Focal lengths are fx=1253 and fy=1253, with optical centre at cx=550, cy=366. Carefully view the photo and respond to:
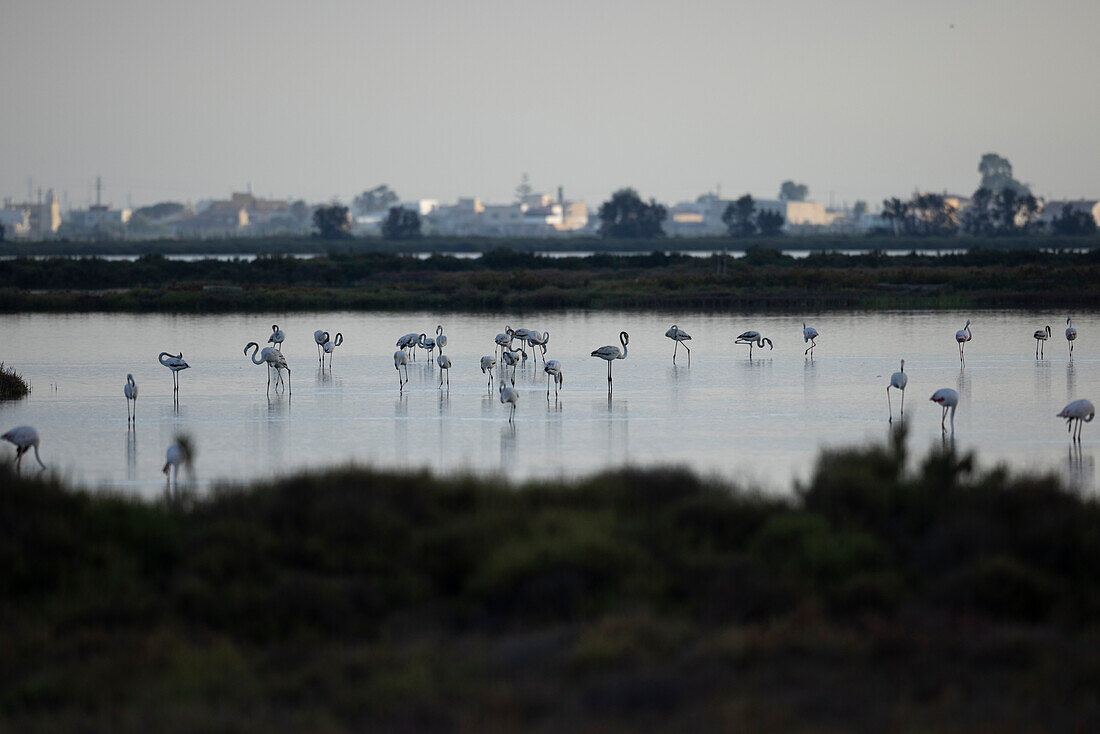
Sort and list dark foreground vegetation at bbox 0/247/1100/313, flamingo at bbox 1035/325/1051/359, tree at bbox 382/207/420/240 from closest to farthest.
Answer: flamingo at bbox 1035/325/1051/359
dark foreground vegetation at bbox 0/247/1100/313
tree at bbox 382/207/420/240

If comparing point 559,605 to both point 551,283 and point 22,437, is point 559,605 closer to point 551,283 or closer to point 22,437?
point 22,437

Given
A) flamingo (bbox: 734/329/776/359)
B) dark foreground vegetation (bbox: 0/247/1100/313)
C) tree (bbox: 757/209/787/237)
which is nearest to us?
flamingo (bbox: 734/329/776/359)

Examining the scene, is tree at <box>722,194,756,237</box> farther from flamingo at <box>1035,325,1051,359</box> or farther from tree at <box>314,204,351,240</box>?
flamingo at <box>1035,325,1051,359</box>

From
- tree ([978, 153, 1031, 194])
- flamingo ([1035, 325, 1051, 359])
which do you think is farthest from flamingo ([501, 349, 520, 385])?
tree ([978, 153, 1031, 194])

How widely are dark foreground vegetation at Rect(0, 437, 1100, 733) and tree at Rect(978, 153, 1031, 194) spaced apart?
197m

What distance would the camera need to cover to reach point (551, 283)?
1921 inches

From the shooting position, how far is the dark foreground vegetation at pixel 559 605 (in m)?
6.79

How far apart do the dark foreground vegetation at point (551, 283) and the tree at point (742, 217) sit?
62646 mm

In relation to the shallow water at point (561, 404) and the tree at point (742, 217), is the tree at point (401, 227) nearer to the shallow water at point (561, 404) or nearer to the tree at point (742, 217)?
the tree at point (742, 217)

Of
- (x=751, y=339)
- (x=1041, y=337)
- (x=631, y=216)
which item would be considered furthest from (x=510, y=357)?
(x=631, y=216)

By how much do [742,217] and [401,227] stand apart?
113 feet

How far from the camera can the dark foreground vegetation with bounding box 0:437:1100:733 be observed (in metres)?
6.79

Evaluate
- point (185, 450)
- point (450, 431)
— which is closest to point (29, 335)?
point (450, 431)

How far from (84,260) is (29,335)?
2846 centimetres
